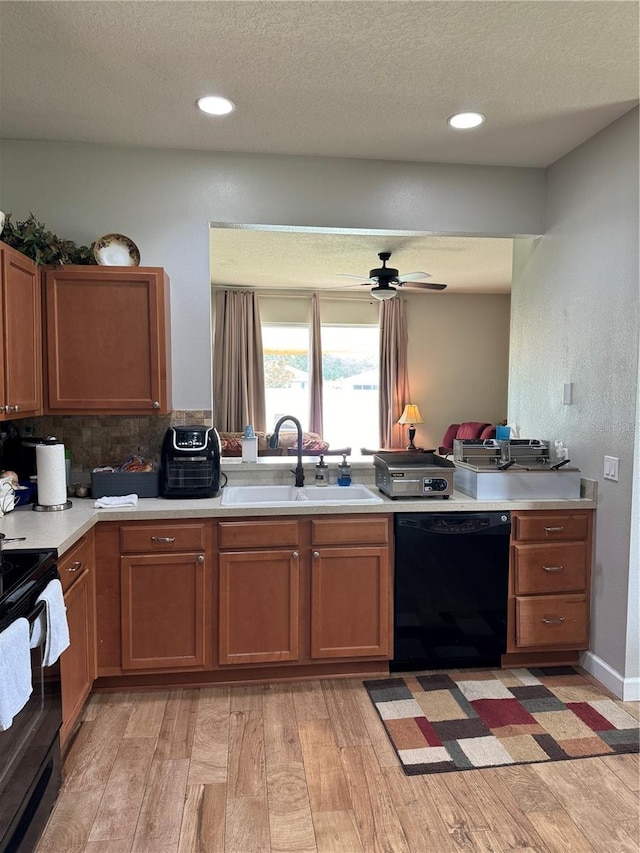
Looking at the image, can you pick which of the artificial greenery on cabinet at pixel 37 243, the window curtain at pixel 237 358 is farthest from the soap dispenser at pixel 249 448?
the window curtain at pixel 237 358

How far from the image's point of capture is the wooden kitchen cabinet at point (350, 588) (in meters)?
2.70

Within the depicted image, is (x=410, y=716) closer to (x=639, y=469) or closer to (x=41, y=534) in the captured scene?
(x=639, y=469)

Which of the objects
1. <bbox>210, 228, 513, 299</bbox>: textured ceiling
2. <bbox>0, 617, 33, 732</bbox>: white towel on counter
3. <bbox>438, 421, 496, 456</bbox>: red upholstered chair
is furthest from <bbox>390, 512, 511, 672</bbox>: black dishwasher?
<bbox>438, 421, 496, 456</bbox>: red upholstered chair

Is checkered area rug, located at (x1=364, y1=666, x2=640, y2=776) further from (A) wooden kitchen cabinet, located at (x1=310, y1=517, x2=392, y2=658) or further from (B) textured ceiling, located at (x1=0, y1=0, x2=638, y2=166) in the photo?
(B) textured ceiling, located at (x1=0, y1=0, x2=638, y2=166)

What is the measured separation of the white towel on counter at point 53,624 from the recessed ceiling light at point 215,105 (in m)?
2.03

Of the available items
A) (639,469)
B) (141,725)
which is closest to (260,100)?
(639,469)

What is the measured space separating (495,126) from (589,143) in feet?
1.72

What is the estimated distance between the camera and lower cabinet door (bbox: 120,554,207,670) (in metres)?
2.58

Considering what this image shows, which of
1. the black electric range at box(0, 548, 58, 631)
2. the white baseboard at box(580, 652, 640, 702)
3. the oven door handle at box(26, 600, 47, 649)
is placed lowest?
the white baseboard at box(580, 652, 640, 702)

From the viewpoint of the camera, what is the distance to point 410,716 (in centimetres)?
245

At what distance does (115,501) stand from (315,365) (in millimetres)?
5114

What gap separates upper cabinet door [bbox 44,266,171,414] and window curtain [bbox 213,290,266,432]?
4556 millimetres

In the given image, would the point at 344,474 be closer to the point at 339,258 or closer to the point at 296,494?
the point at 296,494

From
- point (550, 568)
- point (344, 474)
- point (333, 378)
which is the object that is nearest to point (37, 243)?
point (344, 474)
